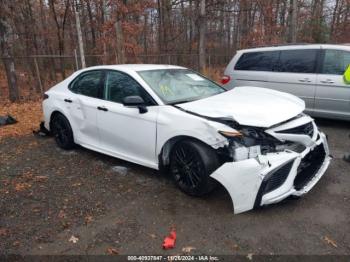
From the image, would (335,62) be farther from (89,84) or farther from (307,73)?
(89,84)

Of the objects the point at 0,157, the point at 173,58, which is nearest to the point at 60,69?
the point at 173,58

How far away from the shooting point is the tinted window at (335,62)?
634cm

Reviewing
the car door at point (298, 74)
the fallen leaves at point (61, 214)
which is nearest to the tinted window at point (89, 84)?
the fallen leaves at point (61, 214)

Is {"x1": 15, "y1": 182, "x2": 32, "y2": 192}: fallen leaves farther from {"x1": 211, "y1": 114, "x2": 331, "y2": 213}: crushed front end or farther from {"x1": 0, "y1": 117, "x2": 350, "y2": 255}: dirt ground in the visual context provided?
{"x1": 211, "y1": 114, "x2": 331, "y2": 213}: crushed front end

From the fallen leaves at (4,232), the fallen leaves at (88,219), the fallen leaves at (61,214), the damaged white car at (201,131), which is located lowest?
the fallen leaves at (61,214)

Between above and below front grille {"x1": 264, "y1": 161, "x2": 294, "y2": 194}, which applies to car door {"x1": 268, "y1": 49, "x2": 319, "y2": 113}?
above

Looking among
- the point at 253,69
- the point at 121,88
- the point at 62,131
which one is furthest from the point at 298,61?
the point at 62,131

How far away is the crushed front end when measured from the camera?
3.24 metres

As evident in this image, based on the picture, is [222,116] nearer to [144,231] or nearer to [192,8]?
[144,231]

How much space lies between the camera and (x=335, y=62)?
6.47m

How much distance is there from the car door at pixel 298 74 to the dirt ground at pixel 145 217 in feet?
7.53

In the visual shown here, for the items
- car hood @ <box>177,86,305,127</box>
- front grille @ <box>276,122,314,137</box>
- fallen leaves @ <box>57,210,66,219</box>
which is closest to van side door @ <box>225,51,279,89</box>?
car hood @ <box>177,86,305,127</box>

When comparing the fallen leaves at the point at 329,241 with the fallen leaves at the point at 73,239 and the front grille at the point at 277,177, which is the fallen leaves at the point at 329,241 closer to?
the front grille at the point at 277,177

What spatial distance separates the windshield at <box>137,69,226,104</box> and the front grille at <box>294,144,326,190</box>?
5.32 ft
